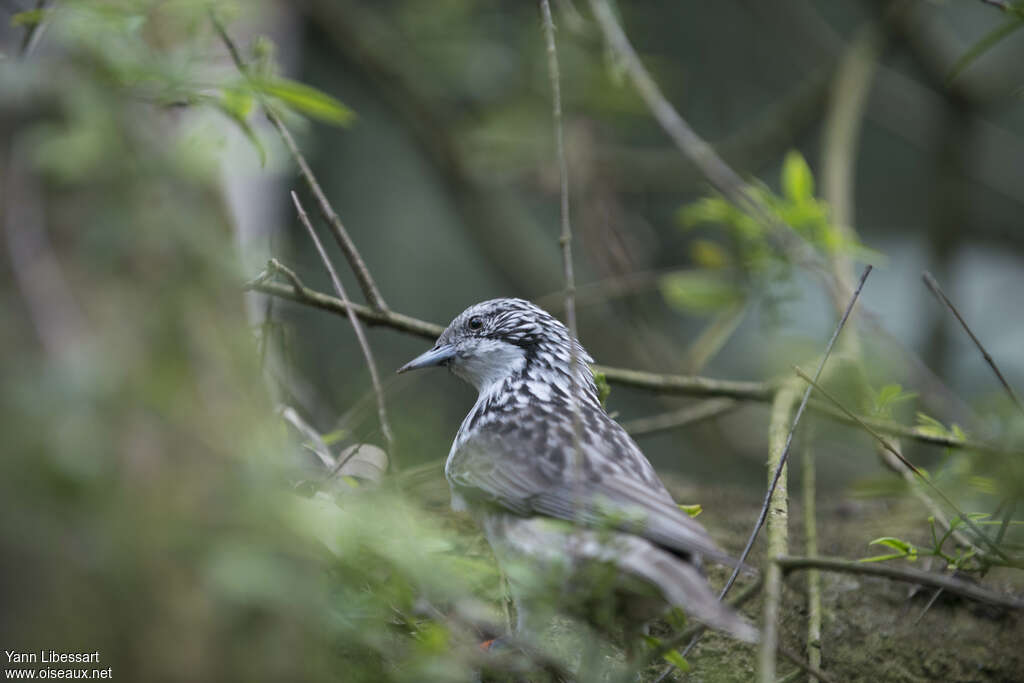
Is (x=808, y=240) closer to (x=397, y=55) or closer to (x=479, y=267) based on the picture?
(x=397, y=55)

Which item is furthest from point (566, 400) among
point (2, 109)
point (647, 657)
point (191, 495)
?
point (2, 109)

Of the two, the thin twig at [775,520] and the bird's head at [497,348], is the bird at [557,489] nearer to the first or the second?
the bird's head at [497,348]

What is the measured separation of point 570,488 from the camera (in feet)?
10.1

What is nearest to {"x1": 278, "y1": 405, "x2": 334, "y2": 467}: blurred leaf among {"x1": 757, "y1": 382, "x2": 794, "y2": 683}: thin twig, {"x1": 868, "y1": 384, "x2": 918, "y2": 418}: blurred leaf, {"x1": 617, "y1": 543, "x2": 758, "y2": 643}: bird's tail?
{"x1": 617, "y1": 543, "x2": 758, "y2": 643}: bird's tail

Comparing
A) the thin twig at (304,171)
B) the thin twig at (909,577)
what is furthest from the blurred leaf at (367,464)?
the thin twig at (909,577)

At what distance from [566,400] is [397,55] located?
5.19 metres

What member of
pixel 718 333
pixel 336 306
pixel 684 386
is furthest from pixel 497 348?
pixel 718 333

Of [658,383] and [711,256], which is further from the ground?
[711,256]

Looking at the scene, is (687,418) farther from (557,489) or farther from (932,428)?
(557,489)

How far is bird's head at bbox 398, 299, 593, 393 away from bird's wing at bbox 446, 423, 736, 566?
1.70 feet

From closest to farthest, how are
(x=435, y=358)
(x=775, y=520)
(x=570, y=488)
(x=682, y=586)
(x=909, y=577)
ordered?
(x=909, y=577) → (x=682, y=586) → (x=775, y=520) → (x=570, y=488) → (x=435, y=358)

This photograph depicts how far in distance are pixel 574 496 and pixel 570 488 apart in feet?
0.20


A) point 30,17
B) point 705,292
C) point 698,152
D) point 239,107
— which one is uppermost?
point 30,17

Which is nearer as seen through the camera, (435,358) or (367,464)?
(367,464)
